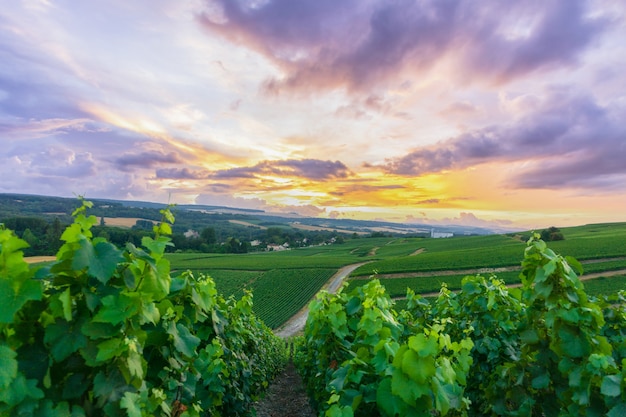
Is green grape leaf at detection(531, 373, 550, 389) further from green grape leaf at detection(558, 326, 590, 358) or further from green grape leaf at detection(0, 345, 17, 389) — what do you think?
green grape leaf at detection(0, 345, 17, 389)

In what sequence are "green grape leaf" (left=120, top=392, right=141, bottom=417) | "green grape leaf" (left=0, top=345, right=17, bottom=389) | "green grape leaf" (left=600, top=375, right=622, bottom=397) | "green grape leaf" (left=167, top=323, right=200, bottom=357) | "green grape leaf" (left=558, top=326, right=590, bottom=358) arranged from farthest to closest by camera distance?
"green grape leaf" (left=558, top=326, right=590, bottom=358) → "green grape leaf" (left=600, top=375, right=622, bottom=397) → "green grape leaf" (left=167, top=323, right=200, bottom=357) → "green grape leaf" (left=120, top=392, right=141, bottom=417) → "green grape leaf" (left=0, top=345, right=17, bottom=389)

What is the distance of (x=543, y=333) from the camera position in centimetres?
408

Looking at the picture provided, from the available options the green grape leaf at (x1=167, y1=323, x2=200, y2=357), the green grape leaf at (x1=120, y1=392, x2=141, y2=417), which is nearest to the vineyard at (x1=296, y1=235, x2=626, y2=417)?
the green grape leaf at (x1=167, y1=323, x2=200, y2=357)

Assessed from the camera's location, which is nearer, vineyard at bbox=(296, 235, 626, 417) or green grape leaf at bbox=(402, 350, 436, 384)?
green grape leaf at bbox=(402, 350, 436, 384)

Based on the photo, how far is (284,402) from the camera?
32.8 ft

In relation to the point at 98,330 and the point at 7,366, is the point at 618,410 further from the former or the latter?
the point at 7,366

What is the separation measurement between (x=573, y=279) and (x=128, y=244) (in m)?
4.40

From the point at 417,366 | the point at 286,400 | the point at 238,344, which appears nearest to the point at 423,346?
the point at 417,366

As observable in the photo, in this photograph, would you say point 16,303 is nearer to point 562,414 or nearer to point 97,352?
point 97,352

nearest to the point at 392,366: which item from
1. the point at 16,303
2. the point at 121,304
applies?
the point at 121,304

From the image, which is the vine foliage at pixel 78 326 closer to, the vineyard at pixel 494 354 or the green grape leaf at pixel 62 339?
the green grape leaf at pixel 62 339

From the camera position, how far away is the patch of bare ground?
860 centimetres

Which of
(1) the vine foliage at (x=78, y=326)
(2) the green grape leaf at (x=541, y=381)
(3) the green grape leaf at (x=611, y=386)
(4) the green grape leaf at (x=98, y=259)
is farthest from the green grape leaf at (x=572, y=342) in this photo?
(4) the green grape leaf at (x=98, y=259)

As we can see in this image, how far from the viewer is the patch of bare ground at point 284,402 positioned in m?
8.60
